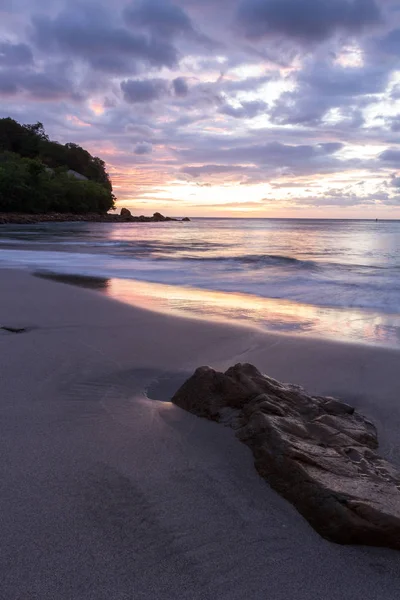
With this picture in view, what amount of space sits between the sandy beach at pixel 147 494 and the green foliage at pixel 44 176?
59.8 meters

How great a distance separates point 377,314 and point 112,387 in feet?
15.1

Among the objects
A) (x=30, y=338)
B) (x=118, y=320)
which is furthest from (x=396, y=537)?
(x=118, y=320)

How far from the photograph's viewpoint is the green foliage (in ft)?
192

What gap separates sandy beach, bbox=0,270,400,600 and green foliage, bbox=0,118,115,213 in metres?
59.8

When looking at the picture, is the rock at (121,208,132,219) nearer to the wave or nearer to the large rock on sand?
the wave

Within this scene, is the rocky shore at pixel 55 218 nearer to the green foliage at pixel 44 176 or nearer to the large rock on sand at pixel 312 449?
the green foliage at pixel 44 176

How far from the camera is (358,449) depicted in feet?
7.20

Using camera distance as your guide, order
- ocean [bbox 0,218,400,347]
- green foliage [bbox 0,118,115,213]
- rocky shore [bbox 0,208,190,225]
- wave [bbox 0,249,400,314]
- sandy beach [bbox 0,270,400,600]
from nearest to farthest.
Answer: sandy beach [bbox 0,270,400,600] < ocean [bbox 0,218,400,347] < wave [bbox 0,249,400,314] < rocky shore [bbox 0,208,190,225] < green foliage [bbox 0,118,115,213]

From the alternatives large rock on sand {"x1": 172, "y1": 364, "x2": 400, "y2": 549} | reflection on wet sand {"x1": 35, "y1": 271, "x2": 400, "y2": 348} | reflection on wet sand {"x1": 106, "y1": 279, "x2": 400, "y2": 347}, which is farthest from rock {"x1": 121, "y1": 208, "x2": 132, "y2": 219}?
large rock on sand {"x1": 172, "y1": 364, "x2": 400, "y2": 549}

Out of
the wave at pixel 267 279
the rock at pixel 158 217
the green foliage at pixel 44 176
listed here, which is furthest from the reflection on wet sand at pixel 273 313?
the rock at pixel 158 217

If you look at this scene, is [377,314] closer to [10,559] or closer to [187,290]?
[187,290]

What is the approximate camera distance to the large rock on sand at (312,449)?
5.54 feet

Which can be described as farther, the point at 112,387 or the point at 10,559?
the point at 112,387

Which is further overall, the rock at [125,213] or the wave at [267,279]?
the rock at [125,213]
